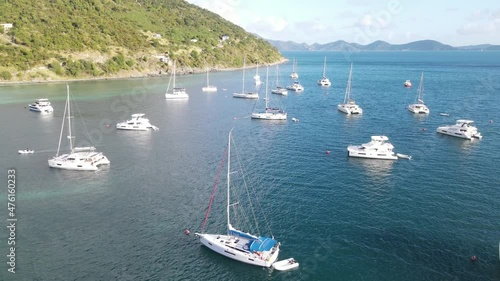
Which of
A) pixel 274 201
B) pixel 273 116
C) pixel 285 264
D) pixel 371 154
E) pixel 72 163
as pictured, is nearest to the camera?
pixel 285 264

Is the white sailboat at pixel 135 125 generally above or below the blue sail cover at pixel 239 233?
above

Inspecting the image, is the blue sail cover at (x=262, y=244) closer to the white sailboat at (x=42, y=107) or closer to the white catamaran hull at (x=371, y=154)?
the white catamaran hull at (x=371, y=154)

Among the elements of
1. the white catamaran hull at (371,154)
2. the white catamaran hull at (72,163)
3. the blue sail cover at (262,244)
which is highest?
the white catamaran hull at (371,154)

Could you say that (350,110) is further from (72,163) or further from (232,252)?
(232,252)

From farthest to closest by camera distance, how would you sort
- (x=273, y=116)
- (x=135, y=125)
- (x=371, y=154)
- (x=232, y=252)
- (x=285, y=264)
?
(x=273, y=116) → (x=135, y=125) → (x=371, y=154) → (x=232, y=252) → (x=285, y=264)

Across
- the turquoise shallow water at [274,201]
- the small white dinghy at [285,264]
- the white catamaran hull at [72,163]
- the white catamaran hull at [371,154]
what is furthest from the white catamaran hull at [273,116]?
the small white dinghy at [285,264]

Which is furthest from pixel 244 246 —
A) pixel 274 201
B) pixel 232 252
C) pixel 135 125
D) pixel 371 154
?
pixel 135 125

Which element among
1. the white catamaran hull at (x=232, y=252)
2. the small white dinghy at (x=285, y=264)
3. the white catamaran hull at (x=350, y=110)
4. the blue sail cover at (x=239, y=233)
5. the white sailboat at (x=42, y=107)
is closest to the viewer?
the small white dinghy at (x=285, y=264)
